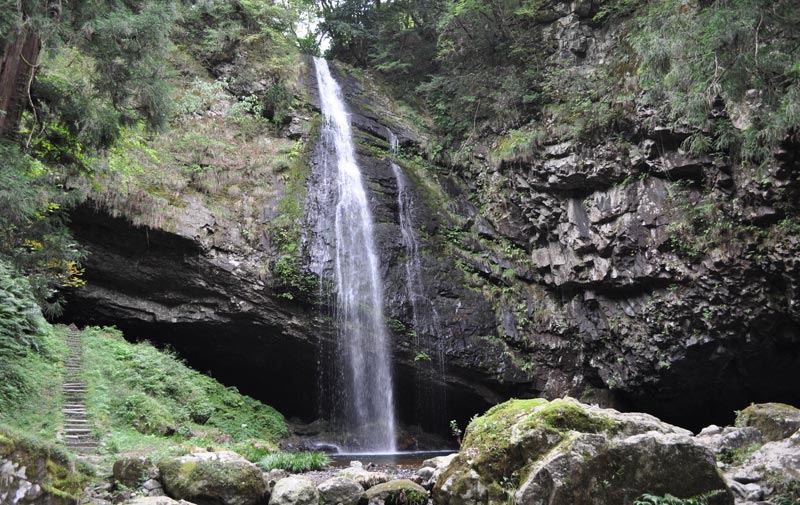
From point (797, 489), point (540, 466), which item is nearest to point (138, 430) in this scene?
point (540, 466)

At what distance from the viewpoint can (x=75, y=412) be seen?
7.67m

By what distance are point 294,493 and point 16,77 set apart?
6.36 m

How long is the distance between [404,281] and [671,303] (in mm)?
6643

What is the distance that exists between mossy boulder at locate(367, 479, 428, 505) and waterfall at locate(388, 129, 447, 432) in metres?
7.33

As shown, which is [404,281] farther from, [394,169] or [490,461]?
[490,461]

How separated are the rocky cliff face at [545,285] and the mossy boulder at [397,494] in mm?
7304

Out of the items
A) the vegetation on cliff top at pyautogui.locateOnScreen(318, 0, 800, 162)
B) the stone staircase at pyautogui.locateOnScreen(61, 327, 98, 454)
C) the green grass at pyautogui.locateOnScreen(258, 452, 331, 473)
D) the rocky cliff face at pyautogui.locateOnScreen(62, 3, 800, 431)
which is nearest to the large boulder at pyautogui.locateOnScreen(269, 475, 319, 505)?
the green grass at pyautogui.locateOnScreen(258, 452, 331, 473)

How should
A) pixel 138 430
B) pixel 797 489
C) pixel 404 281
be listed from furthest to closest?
pixel 404 281, pixel 138 430, pixel 797 489

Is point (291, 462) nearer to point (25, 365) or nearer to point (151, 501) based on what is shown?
point (151, 501)

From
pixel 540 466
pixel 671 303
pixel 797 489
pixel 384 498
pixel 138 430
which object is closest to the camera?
pixel 540 466

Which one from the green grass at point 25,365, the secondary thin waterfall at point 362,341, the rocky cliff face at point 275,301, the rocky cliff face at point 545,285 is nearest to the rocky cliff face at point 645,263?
the rocky cliff face at point 545,285

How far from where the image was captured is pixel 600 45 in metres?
15.4

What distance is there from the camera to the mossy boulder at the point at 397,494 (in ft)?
19.8

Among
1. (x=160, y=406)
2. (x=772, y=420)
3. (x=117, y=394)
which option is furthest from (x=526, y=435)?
(x=117, y=394)
